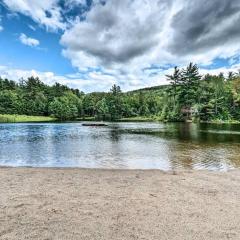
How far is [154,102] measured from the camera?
16338 cm

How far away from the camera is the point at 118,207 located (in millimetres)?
9016

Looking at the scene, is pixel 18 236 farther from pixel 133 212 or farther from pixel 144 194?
pixel 144 194

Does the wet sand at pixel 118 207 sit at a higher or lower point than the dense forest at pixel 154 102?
lower

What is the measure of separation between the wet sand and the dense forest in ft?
285

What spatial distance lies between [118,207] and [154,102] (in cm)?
15621

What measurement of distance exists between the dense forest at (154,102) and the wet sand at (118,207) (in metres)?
86.7

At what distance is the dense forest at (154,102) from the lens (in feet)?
321

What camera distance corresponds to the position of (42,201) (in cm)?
954

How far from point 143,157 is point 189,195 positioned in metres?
13.3

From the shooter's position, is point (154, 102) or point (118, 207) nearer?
point (118, 207)

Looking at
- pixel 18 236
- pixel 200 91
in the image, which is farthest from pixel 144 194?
pixel 200 91

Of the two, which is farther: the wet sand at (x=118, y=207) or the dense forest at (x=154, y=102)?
the dense forest at (x=154, y=102)

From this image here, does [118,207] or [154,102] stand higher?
[154,102]

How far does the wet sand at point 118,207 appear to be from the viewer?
7078mm
